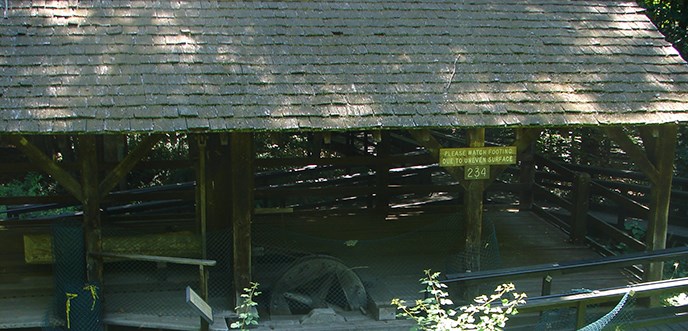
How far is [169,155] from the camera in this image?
582 inches

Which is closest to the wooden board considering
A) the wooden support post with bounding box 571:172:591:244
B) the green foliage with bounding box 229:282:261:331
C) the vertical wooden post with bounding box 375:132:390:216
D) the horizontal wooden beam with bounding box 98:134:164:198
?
the horizontal wooden beam with bounding box 98:134:164:198

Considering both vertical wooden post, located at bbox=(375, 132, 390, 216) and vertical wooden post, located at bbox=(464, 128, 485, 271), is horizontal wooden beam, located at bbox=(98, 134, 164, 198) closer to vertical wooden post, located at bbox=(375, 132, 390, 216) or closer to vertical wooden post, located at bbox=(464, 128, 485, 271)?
vertical wooden post, located at bbox=(464, 128, 485, 271)

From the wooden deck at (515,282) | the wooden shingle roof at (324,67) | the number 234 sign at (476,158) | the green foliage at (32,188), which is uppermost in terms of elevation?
the wooden shingle roof at (324,67)

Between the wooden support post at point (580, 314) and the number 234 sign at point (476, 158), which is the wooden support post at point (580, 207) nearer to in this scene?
the number 234 sign at point (476, 158)

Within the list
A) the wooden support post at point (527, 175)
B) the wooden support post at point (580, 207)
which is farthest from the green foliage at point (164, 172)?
the wooden support post at point (580, 207)

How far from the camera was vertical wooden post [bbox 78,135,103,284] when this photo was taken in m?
6.74

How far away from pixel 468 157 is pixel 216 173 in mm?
3313

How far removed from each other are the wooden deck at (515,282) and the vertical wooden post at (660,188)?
0.64 meters

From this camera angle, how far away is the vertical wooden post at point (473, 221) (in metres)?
7.25

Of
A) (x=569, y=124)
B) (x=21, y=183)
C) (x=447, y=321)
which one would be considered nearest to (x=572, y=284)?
(x=569, y=124)

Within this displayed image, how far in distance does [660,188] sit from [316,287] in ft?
13.3

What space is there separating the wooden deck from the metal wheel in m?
0.20

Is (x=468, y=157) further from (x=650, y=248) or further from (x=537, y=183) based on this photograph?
(x=537, y=183)

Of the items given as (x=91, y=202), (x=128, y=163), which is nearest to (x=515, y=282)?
(x=128, y=163)
